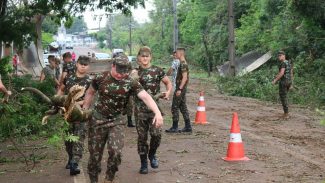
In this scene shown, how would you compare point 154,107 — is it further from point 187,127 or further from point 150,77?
point 187,127

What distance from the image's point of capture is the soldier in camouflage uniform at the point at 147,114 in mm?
7770

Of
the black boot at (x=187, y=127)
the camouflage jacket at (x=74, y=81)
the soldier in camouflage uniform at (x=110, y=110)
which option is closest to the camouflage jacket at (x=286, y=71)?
the black boot at (x=187, y=127)

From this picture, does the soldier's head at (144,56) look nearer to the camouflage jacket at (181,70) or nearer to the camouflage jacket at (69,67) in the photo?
the camouflage jacket at (69,67)

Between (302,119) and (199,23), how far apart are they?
3266 centimetres

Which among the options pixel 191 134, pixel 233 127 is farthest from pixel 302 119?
pixel 233 127

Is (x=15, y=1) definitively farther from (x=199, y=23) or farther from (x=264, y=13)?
(x=199, y=23)

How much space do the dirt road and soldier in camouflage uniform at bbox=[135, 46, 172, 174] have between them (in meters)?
0.27

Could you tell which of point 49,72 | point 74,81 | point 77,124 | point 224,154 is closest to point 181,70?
point 224,154

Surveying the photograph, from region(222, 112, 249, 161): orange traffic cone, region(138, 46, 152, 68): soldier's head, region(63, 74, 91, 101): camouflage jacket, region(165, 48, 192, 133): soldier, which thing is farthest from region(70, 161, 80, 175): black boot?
region(165, 48, 192, 133): soldier

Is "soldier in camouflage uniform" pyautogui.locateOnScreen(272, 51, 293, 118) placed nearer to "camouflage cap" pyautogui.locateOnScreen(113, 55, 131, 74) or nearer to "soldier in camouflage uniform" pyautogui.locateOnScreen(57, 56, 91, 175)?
"soldier in camouflage uniform" pyautogui.locateOnScreen(57, 56, 91, 175)

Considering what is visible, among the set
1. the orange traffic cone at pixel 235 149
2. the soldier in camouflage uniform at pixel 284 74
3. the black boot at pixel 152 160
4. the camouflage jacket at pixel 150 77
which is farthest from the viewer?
the soldier in camouflage uniform at pixel 284 74

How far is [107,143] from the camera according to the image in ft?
21.0

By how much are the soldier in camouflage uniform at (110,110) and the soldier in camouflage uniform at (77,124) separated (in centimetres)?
99

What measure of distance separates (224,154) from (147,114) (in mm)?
2157
